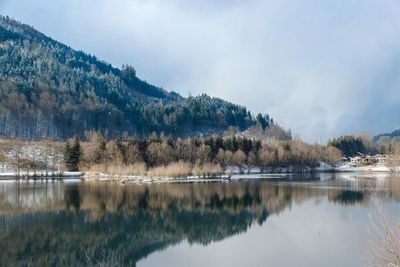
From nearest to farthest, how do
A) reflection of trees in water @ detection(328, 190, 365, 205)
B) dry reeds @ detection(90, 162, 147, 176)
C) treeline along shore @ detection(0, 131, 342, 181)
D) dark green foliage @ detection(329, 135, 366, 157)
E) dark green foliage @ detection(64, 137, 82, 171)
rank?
reflection of trees in water @ detection(328, 190, 365, 205) → dry reeds @ detection(90, 162, 147, 176) → treeline along shore @ detection(0, 131, 342, 181) → dark green foliage @ detection(64, 137, 82, 171) → dark green foliage @ detection(329, 135, 366, 157)

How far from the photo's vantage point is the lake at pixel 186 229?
1953 centimetres

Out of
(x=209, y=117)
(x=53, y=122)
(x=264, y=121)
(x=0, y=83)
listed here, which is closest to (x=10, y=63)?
(x=0, y=83)

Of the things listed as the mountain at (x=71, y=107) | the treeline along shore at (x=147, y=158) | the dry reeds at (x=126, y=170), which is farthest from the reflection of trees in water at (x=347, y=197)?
the mountain at (x=71, y=107)

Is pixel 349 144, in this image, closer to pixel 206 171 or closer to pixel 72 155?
pixel 206 171

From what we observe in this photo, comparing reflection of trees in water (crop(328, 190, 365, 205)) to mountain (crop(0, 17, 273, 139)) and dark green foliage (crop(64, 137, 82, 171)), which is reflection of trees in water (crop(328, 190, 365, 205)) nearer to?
dark green foliage (crop(64, 137, 82, 171))

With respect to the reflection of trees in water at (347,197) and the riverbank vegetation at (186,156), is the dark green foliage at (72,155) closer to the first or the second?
the riverbank vegetation at (186,156)

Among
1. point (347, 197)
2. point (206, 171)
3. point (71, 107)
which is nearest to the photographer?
point (347, 197)

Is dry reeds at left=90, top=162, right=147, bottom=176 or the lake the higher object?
dry reeds at left=90, top=162, right=147, bottom=176

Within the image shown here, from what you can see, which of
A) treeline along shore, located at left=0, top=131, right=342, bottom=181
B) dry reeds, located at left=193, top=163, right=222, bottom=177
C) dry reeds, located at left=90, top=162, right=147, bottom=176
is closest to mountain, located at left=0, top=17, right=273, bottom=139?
treeline along shore, located at left=0, top=131, right=342, bottom=181

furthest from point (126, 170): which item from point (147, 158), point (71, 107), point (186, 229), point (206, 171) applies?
point (71, 107)

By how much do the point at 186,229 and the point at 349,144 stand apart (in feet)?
435

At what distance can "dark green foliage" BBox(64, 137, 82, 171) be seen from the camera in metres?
72.7

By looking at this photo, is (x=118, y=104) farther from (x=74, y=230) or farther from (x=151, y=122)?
(x=74, y=230)

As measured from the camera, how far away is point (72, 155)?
7312 centimetres
